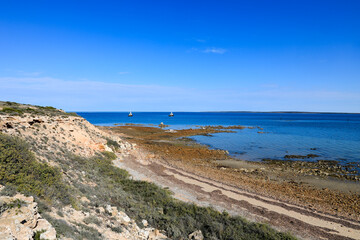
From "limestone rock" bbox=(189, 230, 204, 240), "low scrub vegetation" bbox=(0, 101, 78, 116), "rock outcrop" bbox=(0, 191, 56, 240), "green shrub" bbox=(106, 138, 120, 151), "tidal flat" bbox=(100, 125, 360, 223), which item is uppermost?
"low scrub vegetation" bbox=(0, 101, 78, 116)

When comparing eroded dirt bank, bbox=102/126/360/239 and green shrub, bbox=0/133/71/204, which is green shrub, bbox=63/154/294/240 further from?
eroded dirt bank, bbox=102/126/360/239

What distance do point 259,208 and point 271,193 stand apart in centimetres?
418

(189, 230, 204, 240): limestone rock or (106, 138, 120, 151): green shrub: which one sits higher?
(106, 138, 120, 151): green shrub

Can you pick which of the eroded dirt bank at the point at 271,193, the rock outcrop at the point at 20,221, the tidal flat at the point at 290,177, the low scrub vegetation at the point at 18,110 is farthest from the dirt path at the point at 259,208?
the low scrub vegetation at the point at 18,110

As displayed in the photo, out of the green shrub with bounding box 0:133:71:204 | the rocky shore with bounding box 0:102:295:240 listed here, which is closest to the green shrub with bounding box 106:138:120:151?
the rocky shore with bounding box 0:102:295:240

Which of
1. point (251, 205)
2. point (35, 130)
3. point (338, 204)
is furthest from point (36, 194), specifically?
point (338, 204)

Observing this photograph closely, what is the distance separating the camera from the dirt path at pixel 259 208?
12720mm

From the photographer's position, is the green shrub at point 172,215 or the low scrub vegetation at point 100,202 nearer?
the low scrub vegetation at point 100,202

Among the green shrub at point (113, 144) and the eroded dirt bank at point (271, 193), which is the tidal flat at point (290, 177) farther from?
the green shrub at point (113, 144)

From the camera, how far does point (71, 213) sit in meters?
8.89

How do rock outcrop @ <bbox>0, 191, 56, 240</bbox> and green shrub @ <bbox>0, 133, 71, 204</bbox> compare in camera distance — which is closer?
rock outcrop @ <bbox>0, 191, 56, 240</bbox>

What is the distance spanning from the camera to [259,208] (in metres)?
15.3

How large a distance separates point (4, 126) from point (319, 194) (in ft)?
92.4

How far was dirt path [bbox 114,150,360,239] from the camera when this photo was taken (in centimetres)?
1272
